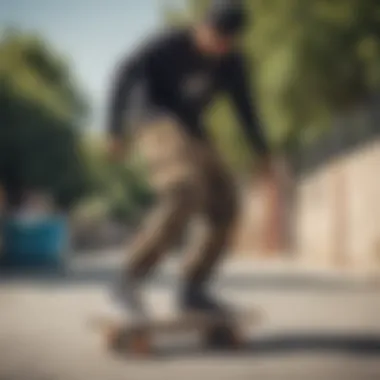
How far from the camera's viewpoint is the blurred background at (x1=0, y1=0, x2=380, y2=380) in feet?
4.31

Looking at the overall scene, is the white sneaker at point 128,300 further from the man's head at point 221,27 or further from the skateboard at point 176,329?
the man's head at point 221,27

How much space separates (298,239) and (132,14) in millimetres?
504

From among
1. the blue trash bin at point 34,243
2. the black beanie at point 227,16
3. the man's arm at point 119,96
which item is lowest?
the blue trash bin at point 34,243

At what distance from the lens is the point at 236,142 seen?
1330mm

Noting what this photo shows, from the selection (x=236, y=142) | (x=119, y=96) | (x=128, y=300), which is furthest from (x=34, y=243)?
(x=236, y=142)

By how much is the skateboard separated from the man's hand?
0.28 m

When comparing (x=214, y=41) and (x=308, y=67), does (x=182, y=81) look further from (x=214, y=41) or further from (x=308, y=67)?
(x=308, y=67)

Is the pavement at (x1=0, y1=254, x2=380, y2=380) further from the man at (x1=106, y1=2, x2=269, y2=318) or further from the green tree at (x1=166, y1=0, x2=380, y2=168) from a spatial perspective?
the green tree at (x1=166, y1=0, x2=380, y2=168)

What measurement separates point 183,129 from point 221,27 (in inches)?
7.6

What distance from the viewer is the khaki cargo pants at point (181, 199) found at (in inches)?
51.8

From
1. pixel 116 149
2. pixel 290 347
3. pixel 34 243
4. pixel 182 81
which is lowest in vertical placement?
pixel 290 347

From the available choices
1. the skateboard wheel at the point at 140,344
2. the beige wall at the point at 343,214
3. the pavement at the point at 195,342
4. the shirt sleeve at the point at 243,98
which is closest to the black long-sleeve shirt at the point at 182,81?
the shirt sleeve at the point at 243,98

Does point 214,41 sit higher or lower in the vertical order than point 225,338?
higher

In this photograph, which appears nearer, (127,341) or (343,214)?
(127,341)
